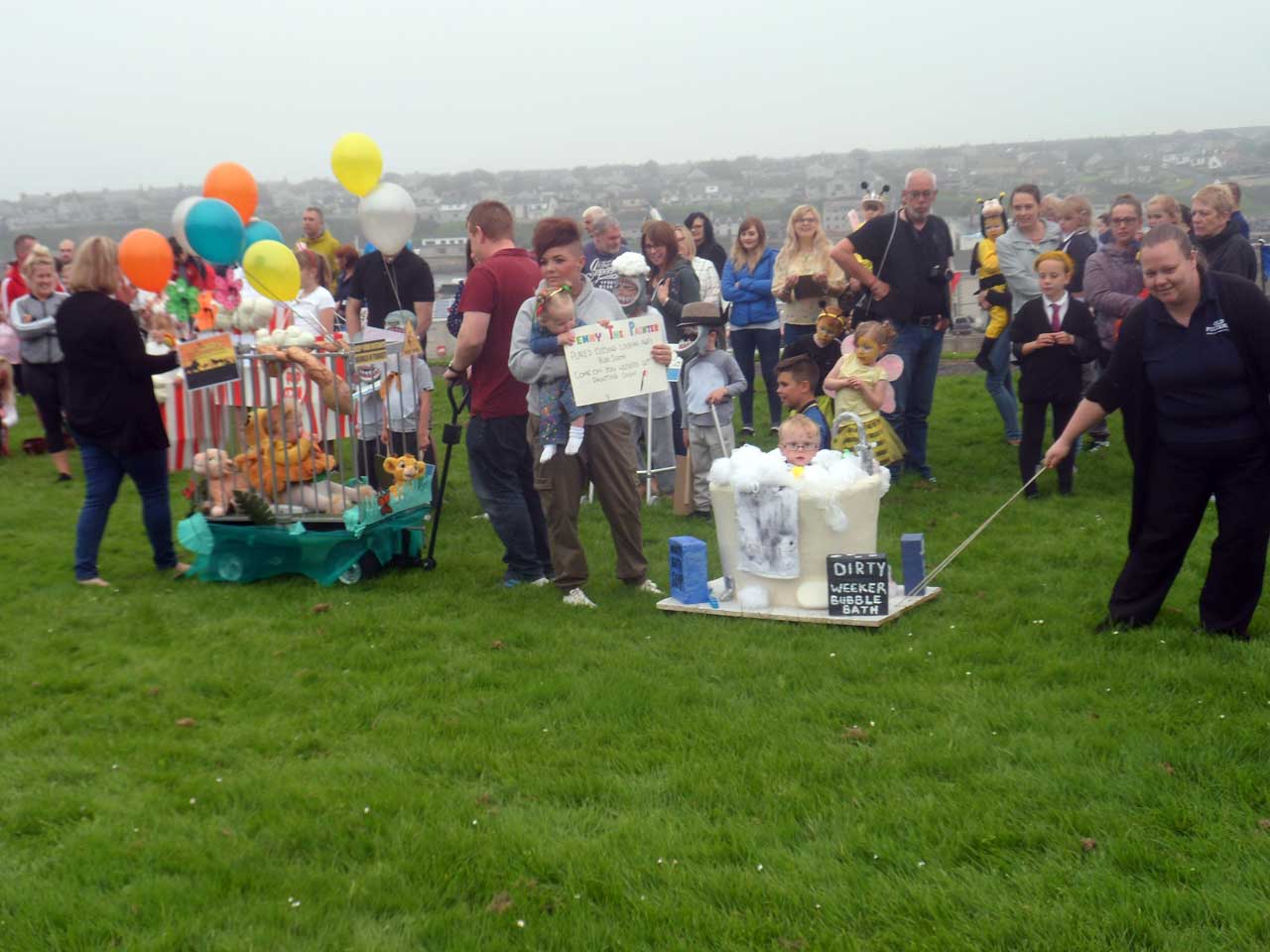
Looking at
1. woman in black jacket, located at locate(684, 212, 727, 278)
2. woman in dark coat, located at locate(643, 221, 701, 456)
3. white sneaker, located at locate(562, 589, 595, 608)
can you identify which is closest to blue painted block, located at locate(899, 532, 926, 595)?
A: white sneaker, located at locate(562, 589, 595, 608)

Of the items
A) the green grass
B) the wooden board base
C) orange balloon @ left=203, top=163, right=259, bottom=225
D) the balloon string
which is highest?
orange balloon @ left=203, top=163, right=259, bottom=225

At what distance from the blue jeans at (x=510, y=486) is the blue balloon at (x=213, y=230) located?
8.22ft

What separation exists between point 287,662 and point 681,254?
18.6 feet

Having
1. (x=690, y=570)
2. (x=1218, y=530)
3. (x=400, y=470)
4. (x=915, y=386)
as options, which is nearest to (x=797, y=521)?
(x=690, y=570)

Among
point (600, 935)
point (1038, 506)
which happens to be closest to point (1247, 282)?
point (1038, 506)

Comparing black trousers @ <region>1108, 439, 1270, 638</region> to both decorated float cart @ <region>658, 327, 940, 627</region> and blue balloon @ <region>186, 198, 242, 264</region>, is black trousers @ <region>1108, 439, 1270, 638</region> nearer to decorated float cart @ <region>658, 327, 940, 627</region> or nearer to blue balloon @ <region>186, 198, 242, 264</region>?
decorated float cart @ <region>658, 327, 940, 627</region>

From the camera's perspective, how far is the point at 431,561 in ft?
28.1

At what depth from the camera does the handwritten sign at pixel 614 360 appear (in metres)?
7.09

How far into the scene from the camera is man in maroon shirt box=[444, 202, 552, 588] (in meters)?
7.51

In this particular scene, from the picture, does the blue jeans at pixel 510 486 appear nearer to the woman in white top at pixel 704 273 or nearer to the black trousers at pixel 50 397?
the woman in white top at pixel 704 273

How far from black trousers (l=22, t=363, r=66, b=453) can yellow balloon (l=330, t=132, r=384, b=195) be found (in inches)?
207

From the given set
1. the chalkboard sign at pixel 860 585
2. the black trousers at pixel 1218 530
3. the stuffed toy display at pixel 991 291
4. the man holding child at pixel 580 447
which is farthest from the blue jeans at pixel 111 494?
the stuffed toy display at pixel 991 291

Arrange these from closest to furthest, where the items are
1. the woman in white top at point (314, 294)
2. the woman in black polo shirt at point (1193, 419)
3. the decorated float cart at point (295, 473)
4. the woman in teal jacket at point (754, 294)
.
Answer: the woman in black polo shirt at point (1193, 419) < the decorated float cart at point (295, 473) < the woman in white top at point (314, 294) < the woman in teal jacket at point (754, 294)

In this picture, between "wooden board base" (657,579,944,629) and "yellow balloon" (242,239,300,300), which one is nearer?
"wooden board base" (657,579,944,629)
